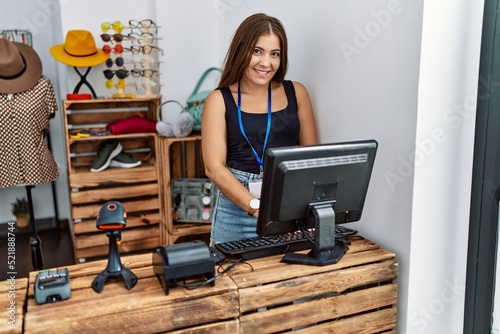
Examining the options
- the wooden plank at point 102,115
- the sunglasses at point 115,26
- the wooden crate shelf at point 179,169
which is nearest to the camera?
the wooden crate shelf at point 179,169

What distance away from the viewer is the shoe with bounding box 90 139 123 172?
10.8 feet

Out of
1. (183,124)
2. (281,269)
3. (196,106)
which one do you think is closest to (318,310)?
(281,269)

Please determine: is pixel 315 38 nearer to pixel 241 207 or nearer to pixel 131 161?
pixel 241 207

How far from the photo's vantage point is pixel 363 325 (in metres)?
1.55

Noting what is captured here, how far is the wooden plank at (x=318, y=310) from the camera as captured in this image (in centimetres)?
138

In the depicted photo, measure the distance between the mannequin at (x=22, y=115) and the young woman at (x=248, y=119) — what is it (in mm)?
1682

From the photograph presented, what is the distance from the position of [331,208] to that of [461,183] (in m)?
0.49

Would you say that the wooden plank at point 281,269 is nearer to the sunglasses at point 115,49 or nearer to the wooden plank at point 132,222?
the wooden plank at point 132,222

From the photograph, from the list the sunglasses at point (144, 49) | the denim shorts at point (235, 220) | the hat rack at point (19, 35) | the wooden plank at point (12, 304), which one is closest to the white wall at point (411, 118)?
the denim shorts at point (235, 220)

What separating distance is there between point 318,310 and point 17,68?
8.19 feet

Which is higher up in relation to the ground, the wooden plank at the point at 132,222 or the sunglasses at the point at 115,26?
the sunglasses at the point at 115,26

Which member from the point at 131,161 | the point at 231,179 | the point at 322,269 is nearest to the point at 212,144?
the point at 231,179

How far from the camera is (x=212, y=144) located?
1.82 m

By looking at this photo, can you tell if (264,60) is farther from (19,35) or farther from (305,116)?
(19,35)
